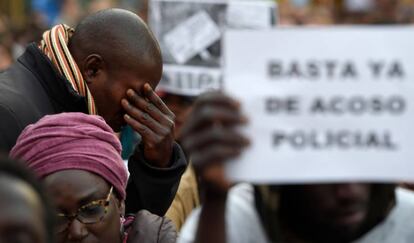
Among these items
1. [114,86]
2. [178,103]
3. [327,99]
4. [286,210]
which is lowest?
[178,103]

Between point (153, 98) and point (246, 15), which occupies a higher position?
point (153, 98)

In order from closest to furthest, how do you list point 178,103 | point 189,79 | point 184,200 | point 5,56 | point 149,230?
point 149,230 → point 184,200 → point 178,103 → point 189,79 → point 5,56

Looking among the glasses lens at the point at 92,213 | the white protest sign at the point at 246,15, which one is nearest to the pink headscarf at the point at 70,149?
the glasses lens at the point at 92,213

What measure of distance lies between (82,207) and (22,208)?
43.1 inches

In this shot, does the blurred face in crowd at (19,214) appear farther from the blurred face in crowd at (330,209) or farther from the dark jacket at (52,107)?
the dark jacket at (52,107)

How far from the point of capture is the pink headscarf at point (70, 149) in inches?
167

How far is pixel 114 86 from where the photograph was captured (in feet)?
17.3

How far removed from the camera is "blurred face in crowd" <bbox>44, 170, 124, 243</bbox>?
13.6ft

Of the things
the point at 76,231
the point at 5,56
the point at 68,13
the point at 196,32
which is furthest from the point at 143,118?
the point at 68,13

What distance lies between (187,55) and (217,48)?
18 cm

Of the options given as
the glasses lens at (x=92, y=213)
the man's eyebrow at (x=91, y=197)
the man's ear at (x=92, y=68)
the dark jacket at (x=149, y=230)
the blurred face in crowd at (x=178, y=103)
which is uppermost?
the man's eyebrow at (x=91, y=197)

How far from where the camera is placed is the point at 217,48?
25.3 feet

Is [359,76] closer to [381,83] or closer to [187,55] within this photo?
[381,83]

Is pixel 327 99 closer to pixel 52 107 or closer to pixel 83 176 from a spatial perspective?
pixel 83 176
